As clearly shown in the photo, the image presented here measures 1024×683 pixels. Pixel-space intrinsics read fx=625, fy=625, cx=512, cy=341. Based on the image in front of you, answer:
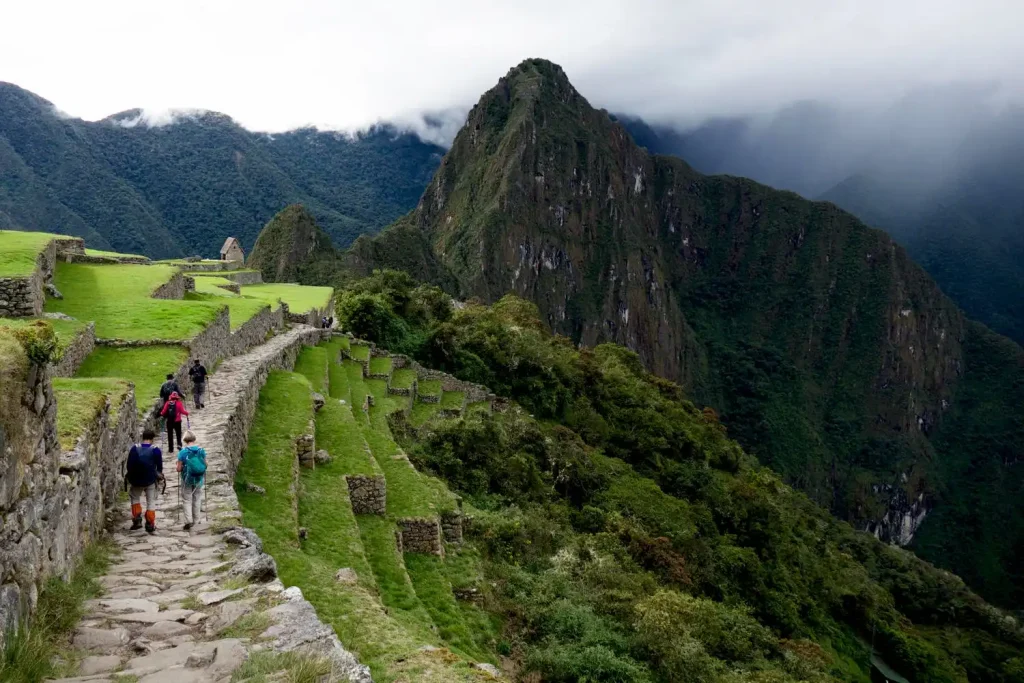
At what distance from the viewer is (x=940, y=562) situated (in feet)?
357

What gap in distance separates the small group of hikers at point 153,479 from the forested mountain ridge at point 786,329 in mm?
93638

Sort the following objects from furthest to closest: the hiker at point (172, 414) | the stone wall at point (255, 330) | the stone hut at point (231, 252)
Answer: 1. the stone hut at point (231, 252)
2. the stone wall at point (255, 330)
3. the hiker at point (172, 414)

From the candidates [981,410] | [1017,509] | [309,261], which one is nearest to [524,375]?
[309,261]

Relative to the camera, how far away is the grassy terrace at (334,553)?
5.65 metres

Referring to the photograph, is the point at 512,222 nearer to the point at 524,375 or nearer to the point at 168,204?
the point at 168,204

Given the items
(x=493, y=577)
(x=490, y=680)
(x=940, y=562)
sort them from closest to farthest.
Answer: (x=490, y=680)
(x=493, y=577)
(x=940, y=562)

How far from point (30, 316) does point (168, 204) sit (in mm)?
111397

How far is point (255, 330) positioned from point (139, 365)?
9.25 metres

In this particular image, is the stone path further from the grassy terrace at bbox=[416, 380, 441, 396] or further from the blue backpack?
the grassy terrace at bbox=[416, 380, 441, 396]

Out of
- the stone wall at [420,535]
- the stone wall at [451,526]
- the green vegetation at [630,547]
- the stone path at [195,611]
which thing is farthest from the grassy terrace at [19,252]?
the stone wall at [451,526]

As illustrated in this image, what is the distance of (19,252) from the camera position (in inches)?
637

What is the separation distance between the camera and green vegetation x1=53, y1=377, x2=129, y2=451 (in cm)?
640

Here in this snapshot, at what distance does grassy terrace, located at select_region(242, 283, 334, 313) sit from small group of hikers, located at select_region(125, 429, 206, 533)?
2608cm

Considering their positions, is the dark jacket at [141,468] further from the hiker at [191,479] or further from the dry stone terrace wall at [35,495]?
the dry stone terrace wall at [35,495]
